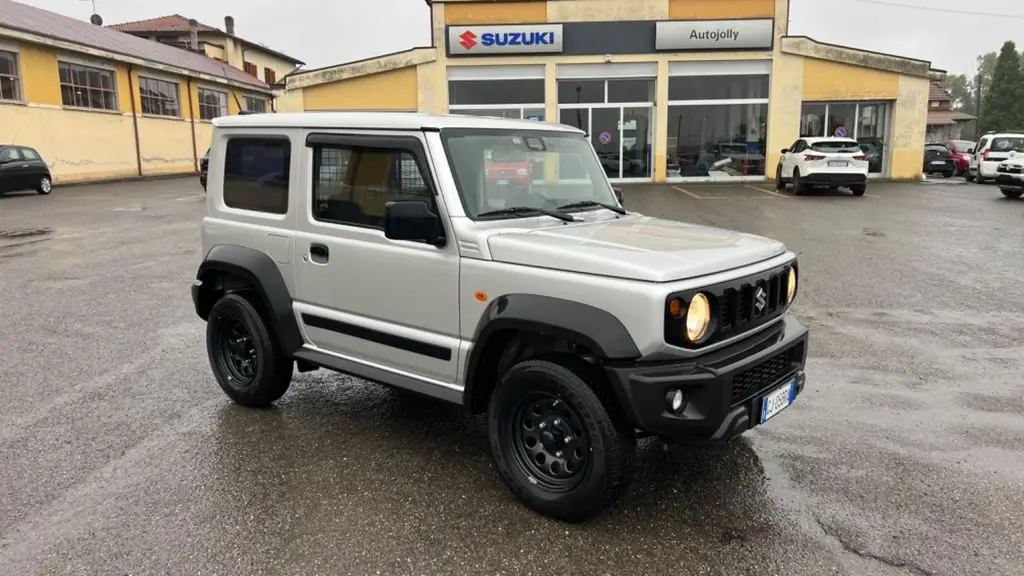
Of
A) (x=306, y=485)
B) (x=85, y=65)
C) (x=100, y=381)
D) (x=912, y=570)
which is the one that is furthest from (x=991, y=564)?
(x=85, y=65)

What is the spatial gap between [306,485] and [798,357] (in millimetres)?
2624

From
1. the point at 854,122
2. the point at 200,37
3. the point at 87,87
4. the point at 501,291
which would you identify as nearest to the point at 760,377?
the point at 501,291

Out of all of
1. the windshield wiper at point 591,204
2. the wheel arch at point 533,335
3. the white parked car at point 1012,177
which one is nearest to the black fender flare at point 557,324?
the wheel arch at point 533,335

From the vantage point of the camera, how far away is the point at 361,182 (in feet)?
13.3

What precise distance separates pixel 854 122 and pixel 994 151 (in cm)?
454

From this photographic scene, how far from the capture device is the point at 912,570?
296 cm

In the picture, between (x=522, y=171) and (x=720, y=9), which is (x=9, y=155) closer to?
(x=720, y=9)

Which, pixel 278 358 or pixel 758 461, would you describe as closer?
pixel 758 461

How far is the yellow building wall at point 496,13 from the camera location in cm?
2369

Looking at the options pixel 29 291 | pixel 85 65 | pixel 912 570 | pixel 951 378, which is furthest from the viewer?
pixel 85 65

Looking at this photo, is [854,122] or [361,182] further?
[854,122]

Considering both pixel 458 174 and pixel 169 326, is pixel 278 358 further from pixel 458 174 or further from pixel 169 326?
pixel 169 326

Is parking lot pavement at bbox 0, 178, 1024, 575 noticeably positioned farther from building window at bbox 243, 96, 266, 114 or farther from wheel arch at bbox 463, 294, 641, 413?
building window at bbox 243, 96, 266, 114

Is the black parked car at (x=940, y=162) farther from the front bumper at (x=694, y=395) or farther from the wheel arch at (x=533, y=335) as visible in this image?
the wheel arch at (x=533, y=335)
